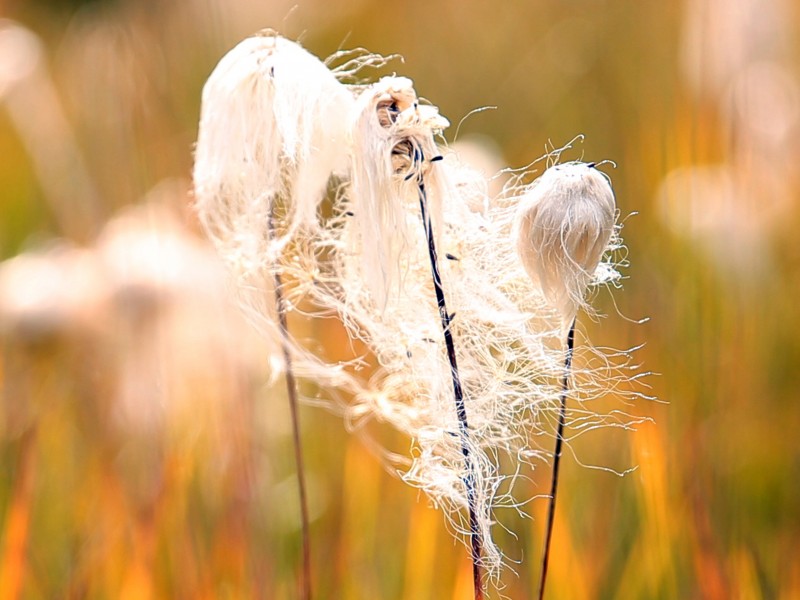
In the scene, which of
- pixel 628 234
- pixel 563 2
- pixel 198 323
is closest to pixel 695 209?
pixel 628 234

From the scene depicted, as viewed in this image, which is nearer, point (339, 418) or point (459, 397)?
point (459, 397)

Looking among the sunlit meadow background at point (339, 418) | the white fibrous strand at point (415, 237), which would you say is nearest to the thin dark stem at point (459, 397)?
the white fibrous strand at point (415, 237)

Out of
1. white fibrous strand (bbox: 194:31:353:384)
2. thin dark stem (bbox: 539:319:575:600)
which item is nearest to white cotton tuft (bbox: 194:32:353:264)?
white fibrous strand (bbox: 194:31:353:384)

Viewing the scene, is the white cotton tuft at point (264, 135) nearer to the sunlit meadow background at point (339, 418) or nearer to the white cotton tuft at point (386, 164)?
the white cotton tuft at point (386, 164)

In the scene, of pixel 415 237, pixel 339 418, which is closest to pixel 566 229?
pixel 415 237

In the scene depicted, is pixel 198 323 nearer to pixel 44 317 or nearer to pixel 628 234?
pixel 44 317

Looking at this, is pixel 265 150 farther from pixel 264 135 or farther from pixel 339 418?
pixel 339 418
